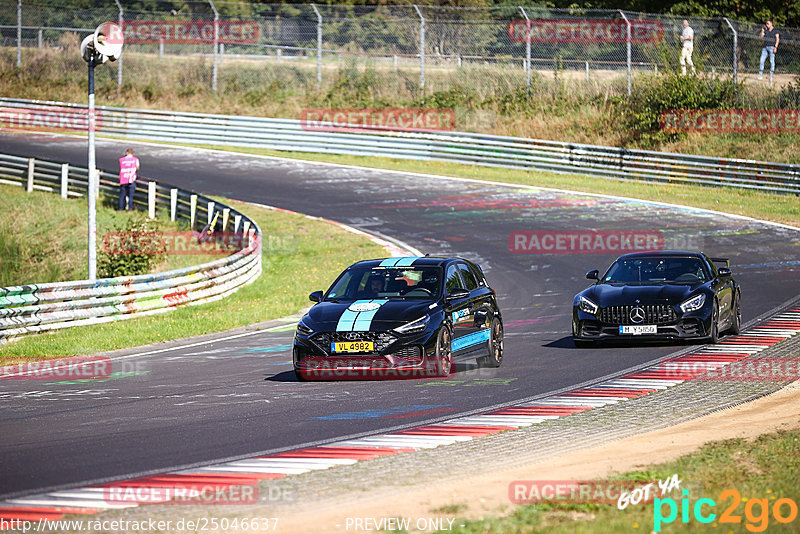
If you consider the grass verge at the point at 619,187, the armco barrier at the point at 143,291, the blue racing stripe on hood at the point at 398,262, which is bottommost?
the armco barrier at the point at 143,291

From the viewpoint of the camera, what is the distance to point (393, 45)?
42125 mm

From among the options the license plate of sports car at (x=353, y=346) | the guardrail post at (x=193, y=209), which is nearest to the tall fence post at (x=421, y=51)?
the guardrail post at (x=193, y=209)

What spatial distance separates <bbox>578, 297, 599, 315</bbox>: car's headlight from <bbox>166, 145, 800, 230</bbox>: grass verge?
641 inches

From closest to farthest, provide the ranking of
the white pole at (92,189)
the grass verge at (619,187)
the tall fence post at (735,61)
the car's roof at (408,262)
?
the car's roof at (408,262) < the white pole at (92,189) < the grass verge at (619,187) < the tall fence post at (735,61)

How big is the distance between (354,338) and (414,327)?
70cm

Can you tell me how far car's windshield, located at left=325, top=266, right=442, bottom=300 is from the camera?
13.4 meters

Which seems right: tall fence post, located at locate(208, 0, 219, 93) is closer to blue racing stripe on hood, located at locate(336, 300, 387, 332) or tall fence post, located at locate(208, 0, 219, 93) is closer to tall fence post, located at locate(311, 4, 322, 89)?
tall fence post, located at locate(311, 4, 322, 89)

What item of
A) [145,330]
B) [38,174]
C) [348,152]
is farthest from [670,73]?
[145,330]

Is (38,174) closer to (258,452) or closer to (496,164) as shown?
(496,164)

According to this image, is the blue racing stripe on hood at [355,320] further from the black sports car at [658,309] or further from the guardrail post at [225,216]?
the guardrail post at [225,216]

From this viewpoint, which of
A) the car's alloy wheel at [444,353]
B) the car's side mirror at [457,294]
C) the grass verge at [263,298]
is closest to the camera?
the car's alloy wheel at [444,353]

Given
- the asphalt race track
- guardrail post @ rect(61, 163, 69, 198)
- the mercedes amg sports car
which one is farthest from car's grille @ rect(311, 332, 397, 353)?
guardrail post @ rect(61, 163, 69, 198)

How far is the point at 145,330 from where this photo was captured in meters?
18.3

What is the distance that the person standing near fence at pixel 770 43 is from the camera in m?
36.1
